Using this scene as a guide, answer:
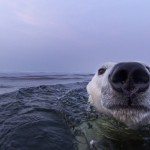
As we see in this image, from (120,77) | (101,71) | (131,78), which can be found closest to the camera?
(131,78)

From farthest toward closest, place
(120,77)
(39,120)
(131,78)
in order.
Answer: (39,120), (120,77), (131,78)

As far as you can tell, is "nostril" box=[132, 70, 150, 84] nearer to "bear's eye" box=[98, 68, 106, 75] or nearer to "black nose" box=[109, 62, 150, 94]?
"black nose" box=[109, 62, 150, 94]

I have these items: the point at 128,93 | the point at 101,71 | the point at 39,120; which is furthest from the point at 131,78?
the point at 39,120

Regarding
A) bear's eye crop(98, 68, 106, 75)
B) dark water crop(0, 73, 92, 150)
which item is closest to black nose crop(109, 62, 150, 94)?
bear's eye crop(98, 68, 106, 75)

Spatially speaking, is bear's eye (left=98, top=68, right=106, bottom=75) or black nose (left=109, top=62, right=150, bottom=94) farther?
bear's eye (left=98, top=68, right=106, bottom=75)

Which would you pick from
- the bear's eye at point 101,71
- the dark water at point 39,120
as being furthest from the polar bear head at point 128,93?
the dark water at point 39,120

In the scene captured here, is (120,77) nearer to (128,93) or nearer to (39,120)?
(128,93)

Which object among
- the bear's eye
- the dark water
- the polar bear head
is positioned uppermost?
the bear's eye

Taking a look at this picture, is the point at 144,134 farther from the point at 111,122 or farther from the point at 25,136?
the point at 25,136

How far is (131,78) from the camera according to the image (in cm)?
341

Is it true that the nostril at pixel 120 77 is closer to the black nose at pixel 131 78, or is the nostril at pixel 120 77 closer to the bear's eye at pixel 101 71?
the black nose at pixel 131 78

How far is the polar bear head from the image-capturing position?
3459 mm

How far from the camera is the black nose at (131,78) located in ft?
11.2

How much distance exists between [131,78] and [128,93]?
238mm
